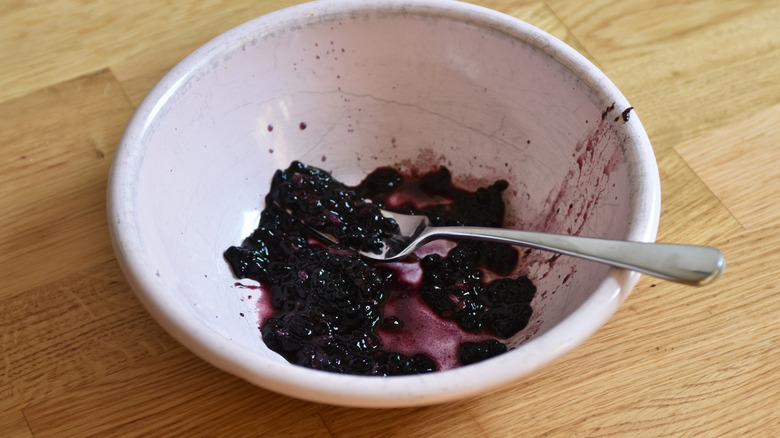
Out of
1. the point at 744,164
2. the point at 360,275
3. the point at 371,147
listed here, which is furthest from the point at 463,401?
the point at 744,164

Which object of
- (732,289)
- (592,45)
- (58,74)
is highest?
(58,74)

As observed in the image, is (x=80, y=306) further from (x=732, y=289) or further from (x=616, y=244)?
(x=732, y=289)

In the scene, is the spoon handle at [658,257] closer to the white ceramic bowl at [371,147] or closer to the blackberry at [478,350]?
the white ceramic bowl at [371,147]

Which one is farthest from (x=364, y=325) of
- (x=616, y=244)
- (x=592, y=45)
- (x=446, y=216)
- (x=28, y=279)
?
(x=592, y=45)

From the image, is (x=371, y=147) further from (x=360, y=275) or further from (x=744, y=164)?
(x=744, y=164)

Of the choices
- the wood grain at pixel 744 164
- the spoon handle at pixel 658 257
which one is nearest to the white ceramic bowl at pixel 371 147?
the spoon handle at pixel 658 257

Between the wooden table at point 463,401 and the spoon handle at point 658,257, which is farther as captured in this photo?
the wooden table at point 463,401
